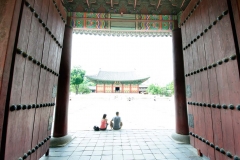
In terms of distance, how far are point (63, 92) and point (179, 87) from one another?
9.65ft

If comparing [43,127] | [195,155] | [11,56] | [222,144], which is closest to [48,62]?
[11,56]

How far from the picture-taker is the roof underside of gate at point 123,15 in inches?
139

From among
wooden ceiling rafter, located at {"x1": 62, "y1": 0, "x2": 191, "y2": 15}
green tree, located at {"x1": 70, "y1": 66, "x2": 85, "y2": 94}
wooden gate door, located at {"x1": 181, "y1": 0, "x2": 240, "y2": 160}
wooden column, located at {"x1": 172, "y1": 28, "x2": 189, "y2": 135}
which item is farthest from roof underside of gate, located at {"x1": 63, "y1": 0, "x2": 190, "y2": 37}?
green tree, located at {"x1": 70, "y1": 66, "x2": 85, "y2": 94}

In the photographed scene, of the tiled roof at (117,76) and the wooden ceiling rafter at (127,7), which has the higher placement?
the tiled roof at (117,76)

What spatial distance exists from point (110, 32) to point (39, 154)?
3.44 m

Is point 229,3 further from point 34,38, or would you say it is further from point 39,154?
point 39,154

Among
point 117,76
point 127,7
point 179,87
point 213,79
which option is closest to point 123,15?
point 127,7

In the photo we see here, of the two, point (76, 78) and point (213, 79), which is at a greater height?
point (76, 78)

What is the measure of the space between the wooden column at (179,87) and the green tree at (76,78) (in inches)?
1100

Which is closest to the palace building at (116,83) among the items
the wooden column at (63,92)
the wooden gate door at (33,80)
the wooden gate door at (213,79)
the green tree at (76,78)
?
the green tree at (76,78)

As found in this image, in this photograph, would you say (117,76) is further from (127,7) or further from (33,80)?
(33,80)

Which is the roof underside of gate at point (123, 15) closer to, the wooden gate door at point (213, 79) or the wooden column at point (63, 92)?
the wooden column at point (63, 92)

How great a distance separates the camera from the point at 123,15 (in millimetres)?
3725

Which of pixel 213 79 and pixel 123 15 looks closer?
pixel 213 79
